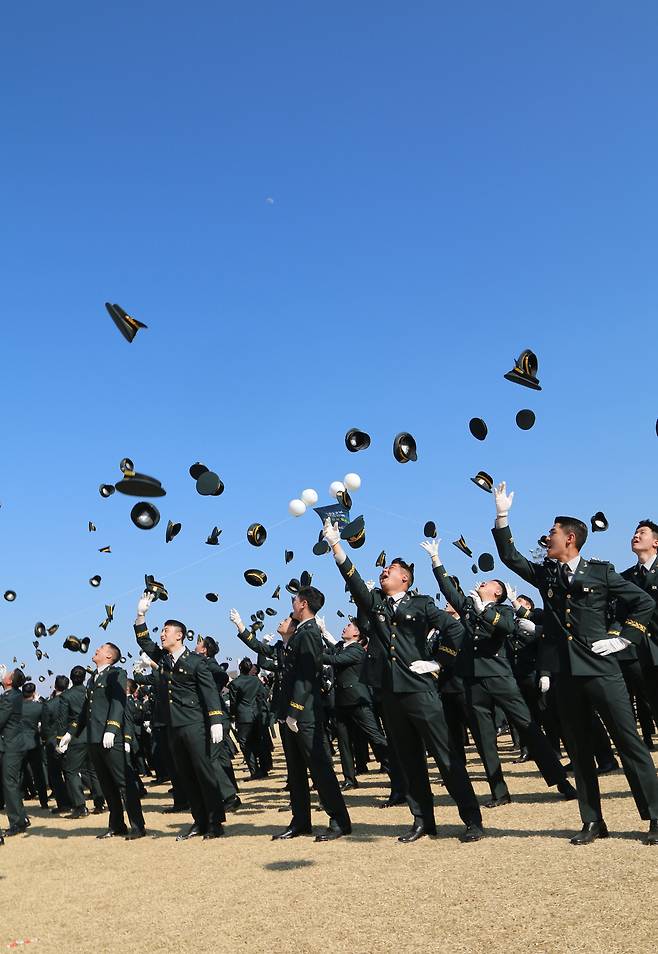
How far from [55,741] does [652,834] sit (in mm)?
13207

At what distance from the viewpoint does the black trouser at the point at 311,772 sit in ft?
30.6

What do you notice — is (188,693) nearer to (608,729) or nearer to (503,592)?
(503,592)

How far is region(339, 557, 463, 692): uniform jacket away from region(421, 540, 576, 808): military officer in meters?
1.13

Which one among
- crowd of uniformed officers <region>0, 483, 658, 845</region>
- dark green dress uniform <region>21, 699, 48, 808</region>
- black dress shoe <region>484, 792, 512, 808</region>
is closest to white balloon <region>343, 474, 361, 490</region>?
crowd of uniformed officers <region>0, 483, 658, 845</region>

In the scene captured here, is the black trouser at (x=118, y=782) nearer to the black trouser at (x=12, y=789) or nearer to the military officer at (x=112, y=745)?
the military officer at (x=112, y=745)

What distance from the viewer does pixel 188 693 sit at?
35.2ft

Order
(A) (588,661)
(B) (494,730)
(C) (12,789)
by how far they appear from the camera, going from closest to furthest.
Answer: (A) (588,661) → (B) (494,730) → (C) (12,789)

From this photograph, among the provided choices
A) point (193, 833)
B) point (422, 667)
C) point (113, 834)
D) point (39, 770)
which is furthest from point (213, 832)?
point (39, 770)

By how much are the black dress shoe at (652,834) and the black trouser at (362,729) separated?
294 inches

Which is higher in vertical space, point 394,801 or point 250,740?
point 250,740

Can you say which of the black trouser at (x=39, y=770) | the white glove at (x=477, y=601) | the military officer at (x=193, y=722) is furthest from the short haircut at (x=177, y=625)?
the black trouser at (x=39, y=770)

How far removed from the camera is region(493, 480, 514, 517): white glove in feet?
24.9

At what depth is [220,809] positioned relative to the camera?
10.6 meters

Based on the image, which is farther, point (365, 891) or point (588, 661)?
point (588, 661)
